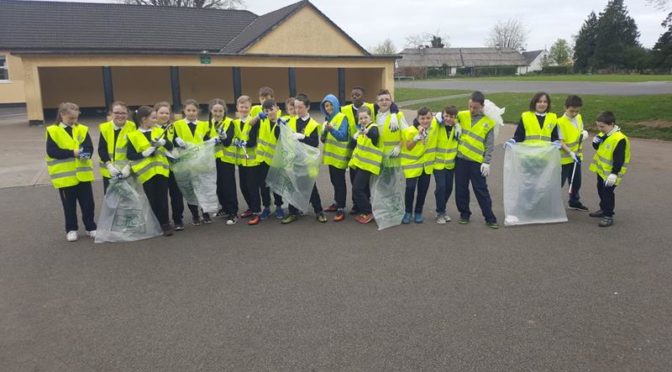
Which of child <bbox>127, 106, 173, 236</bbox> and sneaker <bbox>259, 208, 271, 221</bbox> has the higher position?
child <bbox>127, 106, 173, 236</bbox>

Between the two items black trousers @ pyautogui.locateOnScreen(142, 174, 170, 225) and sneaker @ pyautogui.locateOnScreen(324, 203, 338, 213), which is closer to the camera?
black trousers @ pyautogui.locateOnScreen(142, 174, 170, 225)

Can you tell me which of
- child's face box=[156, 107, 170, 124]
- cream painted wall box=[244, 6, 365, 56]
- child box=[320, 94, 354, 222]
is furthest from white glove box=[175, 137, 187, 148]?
cream painted wall box=[244, 6, 365, 56]

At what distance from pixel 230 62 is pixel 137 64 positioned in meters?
3.79

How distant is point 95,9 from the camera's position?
2612cm

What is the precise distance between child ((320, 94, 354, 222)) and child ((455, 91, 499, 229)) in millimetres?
1446

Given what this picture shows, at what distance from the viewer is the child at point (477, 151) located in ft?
19.4

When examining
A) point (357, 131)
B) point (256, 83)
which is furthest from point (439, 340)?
point (256, 83)

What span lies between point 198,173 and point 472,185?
3473 mm

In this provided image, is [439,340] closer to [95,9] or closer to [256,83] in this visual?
[256,83]

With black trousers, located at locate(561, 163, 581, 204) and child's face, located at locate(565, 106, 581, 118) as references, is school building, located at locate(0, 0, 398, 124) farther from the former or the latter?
black trousers, located at locate(561, 163, 581, 204)

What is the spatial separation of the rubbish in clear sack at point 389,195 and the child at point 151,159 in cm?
259

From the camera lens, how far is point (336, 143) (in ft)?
20.9

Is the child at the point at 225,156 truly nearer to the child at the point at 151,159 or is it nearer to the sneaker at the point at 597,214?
the child at the point at 151,159

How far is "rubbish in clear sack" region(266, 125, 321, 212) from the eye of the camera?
20.4ft
